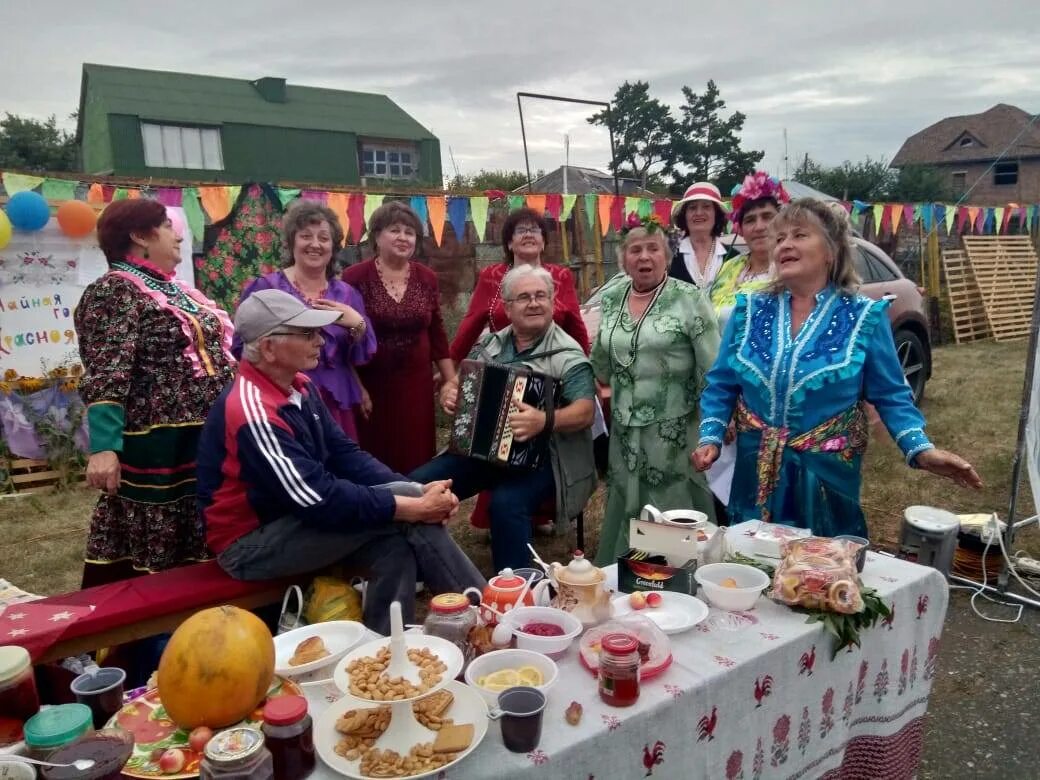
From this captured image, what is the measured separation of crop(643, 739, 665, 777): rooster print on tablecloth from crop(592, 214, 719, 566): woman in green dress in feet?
5.97

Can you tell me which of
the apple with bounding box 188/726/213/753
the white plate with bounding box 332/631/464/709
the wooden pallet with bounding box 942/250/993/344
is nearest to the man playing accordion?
the white plate with bounding box 332/631/464/709

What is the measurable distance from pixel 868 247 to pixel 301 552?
6.31 m

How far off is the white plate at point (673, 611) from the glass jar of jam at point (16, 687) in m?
1.33

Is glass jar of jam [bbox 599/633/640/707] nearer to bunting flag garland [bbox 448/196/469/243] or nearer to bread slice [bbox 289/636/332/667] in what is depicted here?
bread slice [bbox 289/636/332/667]

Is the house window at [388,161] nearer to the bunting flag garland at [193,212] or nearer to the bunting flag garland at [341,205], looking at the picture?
the bunting flag garland at [341,205]

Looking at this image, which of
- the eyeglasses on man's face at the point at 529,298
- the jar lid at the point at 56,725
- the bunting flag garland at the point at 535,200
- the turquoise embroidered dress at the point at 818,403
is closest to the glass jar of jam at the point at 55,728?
the jar lid at the point at 56,725

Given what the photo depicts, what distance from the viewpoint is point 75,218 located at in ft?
19.0

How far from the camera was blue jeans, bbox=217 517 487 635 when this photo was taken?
248 cm

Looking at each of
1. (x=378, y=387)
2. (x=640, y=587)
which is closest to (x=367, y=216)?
(x=378, y=387)

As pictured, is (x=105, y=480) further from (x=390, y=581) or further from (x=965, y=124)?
(x=965, y=124)

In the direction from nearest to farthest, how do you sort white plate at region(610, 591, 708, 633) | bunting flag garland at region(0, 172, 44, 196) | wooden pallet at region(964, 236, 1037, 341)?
white plate at region(610, 591, 708, 633) → bunting flag garland at region(0, 172, 44, 196) → wooden pallet at region(964, 236, 1037, 341)

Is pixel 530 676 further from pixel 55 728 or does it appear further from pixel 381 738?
pixel 55 728

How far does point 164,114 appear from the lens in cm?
2672

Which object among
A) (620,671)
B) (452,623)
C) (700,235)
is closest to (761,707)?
(620,671)
